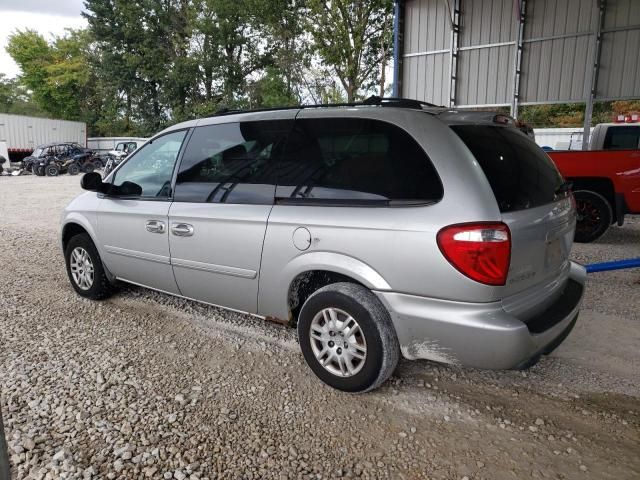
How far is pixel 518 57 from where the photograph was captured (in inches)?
463

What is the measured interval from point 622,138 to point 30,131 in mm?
31682

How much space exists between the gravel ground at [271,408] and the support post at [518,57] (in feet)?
30.6

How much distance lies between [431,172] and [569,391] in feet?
5.41

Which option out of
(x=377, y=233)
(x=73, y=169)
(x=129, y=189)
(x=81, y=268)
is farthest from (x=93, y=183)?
(x=73, y=169)

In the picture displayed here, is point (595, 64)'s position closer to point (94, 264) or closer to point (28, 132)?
point (94, 264)

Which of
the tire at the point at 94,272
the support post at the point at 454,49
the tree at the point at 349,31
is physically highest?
the tree at the point at 349,31

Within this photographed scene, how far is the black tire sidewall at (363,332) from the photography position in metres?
2.63

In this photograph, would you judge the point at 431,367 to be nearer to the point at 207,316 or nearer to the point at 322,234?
the point at 322,234

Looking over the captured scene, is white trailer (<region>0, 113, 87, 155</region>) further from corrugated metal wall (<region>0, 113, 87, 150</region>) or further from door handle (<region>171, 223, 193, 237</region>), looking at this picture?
door handle (<region>171, 223, 193, 237</region>)

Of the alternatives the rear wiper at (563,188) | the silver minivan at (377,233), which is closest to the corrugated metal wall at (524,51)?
the rear wiper at (563,188)

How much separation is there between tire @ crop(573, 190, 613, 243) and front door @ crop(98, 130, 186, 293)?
5857 mm

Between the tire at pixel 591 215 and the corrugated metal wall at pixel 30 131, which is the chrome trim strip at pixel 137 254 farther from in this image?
the corrugated metal wall at pixel 30 131

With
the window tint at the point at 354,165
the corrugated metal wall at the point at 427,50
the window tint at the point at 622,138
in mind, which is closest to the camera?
the window tint at the point at 354,165

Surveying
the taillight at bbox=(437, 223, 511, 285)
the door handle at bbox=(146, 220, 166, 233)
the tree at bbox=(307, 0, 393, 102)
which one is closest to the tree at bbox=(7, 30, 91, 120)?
the tree at bbox=(307, 0, 393, 102)
